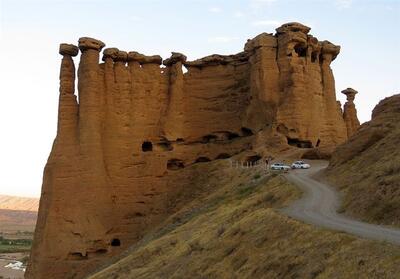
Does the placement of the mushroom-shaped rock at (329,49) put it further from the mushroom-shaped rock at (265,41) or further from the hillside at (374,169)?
the hillside at (374,169)

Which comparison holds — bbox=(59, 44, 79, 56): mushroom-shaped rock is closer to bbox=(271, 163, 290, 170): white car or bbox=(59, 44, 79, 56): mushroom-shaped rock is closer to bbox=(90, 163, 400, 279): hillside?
bbox=(271, 163, 290, 170): white car

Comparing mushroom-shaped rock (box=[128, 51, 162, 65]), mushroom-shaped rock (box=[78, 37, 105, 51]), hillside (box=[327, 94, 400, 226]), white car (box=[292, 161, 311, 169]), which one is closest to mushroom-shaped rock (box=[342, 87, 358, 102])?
mushroom-shaped rock (box=[128, 51, 162, 65])

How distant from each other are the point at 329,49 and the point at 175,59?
1645 centimetres

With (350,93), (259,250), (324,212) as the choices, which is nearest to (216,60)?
(350,93)

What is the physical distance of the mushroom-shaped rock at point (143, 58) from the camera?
5534 cm

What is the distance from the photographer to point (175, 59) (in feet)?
186

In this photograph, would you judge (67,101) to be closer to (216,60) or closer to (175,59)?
(175,59)

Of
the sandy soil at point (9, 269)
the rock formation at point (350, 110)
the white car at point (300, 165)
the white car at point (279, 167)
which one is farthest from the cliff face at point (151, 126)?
the sandy soil at point (9, 269)

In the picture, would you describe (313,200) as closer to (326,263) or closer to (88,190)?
(326,263)

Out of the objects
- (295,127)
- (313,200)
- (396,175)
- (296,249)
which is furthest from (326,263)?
(295,127)

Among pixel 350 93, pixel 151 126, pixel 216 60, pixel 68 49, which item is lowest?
pixel 151 126

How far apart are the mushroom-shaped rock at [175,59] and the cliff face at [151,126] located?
109mm

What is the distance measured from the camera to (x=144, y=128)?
55031 mm

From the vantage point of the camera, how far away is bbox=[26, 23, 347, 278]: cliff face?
49844 millimetres
